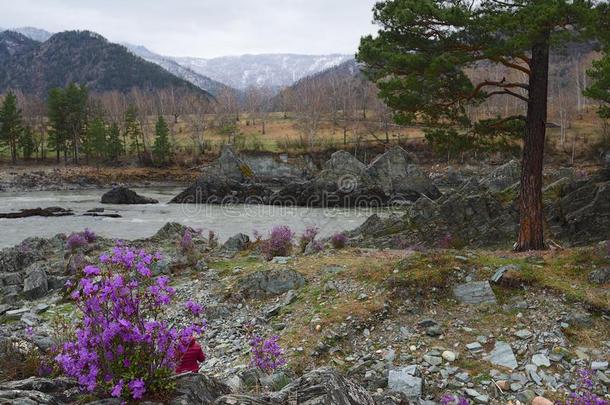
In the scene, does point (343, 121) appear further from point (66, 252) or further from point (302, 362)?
point (302, 362)

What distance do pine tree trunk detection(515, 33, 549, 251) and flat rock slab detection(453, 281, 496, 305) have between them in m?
5.91

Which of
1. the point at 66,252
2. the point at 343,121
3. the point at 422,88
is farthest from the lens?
the point at 343,121

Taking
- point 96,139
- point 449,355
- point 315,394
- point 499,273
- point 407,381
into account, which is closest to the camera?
point 315,394

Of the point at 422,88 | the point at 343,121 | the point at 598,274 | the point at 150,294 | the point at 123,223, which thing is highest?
the point at 343,121

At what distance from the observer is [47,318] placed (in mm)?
12523

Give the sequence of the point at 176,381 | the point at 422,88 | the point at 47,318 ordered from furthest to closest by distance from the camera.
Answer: the point at 422,88, the point at 47,318, the point at 176,381

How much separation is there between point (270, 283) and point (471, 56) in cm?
820

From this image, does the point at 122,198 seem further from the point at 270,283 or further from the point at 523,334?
the point at 523,334

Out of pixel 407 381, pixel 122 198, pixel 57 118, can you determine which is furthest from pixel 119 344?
pixel 57 118

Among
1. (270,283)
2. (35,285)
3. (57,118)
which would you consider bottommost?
(35,285)

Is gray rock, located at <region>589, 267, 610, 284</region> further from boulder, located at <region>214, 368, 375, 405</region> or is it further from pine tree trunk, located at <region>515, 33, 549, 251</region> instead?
boulder, located at <region>214, 368, 375, 405</region>

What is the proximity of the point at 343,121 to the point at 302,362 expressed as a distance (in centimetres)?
11615

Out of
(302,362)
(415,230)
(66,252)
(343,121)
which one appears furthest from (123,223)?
(343,121)

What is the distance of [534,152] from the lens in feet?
46.2
